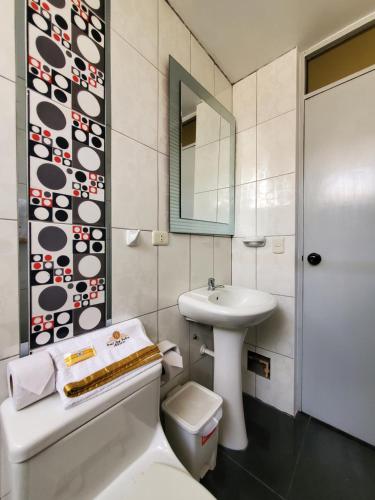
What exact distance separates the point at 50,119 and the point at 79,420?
36.7 inches

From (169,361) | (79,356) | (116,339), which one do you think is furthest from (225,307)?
(79,356)

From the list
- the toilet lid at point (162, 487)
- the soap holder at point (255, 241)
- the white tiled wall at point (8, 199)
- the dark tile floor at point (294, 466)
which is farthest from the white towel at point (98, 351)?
the soap holder at point (255, 241)

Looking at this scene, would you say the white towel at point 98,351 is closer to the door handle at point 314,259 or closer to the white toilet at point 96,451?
the white toilet at point 96,451

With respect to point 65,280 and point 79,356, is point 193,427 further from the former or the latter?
point 65,280

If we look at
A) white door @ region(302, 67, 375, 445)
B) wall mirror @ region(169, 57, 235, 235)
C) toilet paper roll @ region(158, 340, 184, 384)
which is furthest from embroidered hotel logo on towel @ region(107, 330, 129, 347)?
white door @ region(302, 67, 375, 445)

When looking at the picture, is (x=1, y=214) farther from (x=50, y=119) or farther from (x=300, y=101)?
(x=300, y=101)

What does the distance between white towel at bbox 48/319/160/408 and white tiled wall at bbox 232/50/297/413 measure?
968 mm

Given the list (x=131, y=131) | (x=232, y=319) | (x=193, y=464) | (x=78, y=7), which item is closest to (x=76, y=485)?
(x=193, y=464)

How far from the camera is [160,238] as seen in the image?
1.07 metres

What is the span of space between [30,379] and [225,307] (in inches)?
29.0

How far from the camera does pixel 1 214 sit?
623mm

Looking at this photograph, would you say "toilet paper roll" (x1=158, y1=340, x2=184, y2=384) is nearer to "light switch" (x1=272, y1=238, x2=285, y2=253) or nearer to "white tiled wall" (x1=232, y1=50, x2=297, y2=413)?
"white tiled wall" (x1=232, y1=50, x2=297, y2=413)

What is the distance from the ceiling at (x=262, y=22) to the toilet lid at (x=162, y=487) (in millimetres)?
2064

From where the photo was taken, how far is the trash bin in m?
0.92
